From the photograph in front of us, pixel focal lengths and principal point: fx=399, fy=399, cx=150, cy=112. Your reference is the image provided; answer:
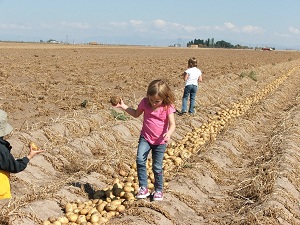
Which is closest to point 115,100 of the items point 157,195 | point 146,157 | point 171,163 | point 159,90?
point 159,90

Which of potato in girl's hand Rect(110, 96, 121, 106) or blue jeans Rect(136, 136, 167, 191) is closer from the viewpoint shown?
potato in girl's hand Rect(110, 96, 121, 106)

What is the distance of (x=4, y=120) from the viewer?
3988 millimetres

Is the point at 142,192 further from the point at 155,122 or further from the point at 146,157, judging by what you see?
the point at 155,122

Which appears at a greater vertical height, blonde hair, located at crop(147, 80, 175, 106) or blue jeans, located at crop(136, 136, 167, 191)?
blonde hair, located at crop(147, 80, 175, 106)

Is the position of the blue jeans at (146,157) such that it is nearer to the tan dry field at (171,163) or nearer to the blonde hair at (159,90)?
the tan dry field at (171,163)

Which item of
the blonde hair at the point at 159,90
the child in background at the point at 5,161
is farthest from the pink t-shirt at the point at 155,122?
the child in background at the point at 5,161

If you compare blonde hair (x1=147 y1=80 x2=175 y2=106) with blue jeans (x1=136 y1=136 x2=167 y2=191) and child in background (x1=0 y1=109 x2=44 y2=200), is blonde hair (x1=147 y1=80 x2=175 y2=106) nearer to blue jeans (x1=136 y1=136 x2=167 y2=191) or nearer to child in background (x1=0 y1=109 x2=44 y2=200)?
blue jeans (x1=136 y1=136 x2=167 y2=191)

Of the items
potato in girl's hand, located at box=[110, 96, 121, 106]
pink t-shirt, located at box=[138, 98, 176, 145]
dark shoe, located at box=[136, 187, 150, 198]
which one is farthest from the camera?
dark shoe, located at box=[136, 187, 150, 198]

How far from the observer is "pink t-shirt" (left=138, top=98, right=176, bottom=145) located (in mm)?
4660

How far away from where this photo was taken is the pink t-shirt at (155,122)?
4660 mm

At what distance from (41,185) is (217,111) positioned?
682 cm

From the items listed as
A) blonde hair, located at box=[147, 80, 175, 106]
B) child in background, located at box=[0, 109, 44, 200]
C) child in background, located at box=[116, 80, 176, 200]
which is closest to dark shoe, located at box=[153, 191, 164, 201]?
child in background, located at box=[116, 80, 176, 200]

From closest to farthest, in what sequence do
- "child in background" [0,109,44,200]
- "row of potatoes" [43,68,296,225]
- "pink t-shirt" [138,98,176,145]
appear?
"child in background" [0,109,44,200]
"row of potatoes" [43,68,296,225]
"pink t-shirt" [138,98,176,145]

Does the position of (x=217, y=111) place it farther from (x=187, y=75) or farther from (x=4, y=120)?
(x=4, y=120)
